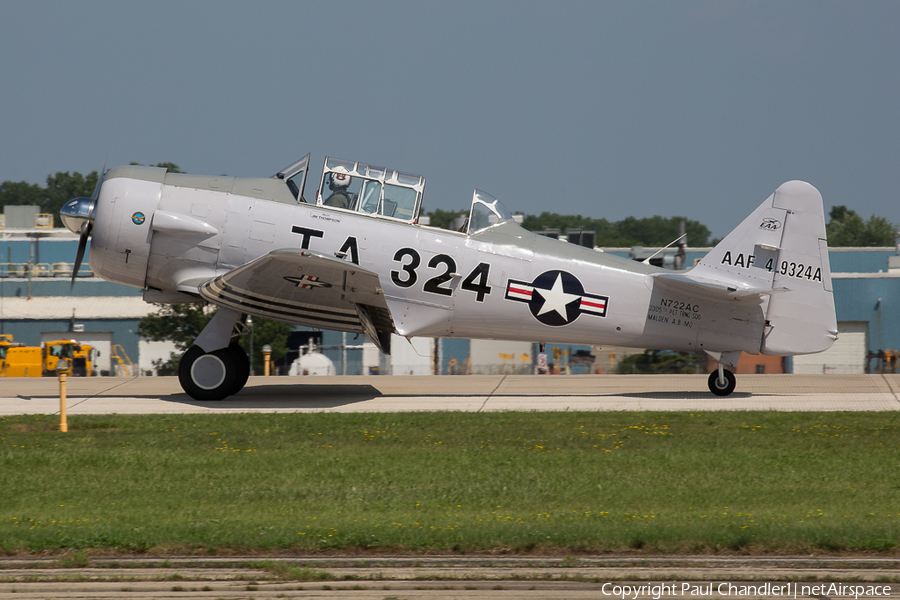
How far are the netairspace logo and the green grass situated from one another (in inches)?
29.8

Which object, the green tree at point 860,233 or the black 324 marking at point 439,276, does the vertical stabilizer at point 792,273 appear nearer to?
the black 324 marking at point 439,276

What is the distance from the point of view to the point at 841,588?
18.7 ft

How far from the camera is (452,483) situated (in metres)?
8.47

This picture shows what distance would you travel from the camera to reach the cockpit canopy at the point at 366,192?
1358 centimetres

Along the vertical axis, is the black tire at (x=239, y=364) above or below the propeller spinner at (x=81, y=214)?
below

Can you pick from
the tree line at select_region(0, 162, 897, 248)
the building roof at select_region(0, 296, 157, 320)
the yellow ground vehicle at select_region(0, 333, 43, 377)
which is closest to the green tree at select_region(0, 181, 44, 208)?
the tree line at select_region(0, 162, 897, 248)

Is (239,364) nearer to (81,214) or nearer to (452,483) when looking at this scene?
(81,214)

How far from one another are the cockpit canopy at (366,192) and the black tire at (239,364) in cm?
285

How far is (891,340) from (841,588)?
38685 mm

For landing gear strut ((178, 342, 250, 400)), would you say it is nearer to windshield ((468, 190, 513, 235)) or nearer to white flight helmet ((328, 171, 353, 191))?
white flight helmet ((328, 171, 353, 191))

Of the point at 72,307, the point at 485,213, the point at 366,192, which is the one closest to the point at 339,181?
the point at 366,192

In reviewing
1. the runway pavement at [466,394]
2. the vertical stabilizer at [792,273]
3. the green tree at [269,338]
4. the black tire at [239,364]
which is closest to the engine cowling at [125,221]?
the black tire at [239,364]

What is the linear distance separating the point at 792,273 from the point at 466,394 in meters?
5.97

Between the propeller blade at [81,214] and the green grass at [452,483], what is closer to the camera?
the green grass at [452,483]
